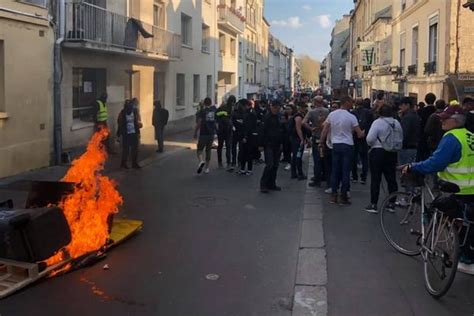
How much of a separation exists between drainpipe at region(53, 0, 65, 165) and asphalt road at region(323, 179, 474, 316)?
26.8 ft

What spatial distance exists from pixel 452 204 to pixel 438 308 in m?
1.04

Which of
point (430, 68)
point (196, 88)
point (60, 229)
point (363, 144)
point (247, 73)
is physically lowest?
point (60, 229)

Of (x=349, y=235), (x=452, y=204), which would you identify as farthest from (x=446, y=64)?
(x=452, y=204)

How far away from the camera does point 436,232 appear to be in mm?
5469

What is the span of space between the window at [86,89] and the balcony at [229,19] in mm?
17394

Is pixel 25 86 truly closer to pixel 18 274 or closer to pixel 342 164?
pixel 342 164

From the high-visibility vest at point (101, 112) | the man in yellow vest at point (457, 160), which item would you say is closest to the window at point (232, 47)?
the high-visibility vest at point (101, 112)

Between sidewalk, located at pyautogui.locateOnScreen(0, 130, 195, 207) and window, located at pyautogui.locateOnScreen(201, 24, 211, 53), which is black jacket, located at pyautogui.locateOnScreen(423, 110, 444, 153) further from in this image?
window, located at pyautogui.locateOnScreen(201, 24, 211, 53)

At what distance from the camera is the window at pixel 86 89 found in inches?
614

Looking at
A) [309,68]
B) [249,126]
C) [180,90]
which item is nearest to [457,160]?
[249,126]

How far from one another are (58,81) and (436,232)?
413 inches

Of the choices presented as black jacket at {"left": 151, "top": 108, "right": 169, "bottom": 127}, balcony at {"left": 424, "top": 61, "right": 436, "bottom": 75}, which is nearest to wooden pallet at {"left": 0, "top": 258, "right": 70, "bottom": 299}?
black jacket at {"left": 151, "top": 108, "right": 169, "bottom": 127}

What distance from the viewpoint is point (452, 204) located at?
5.30 m

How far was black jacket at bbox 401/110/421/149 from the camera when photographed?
9.33 metres
